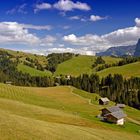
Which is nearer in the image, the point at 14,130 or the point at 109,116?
the point at 14,130

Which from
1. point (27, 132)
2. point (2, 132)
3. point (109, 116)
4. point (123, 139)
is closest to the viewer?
point (2, 132)

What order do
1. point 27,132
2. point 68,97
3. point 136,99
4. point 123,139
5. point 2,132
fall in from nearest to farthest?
point 2,132 < point 27,132 < point 123,139 < point 68,97 < point 136,99

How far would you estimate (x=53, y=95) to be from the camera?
163750 mm

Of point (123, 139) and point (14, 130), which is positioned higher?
point (14, 130)

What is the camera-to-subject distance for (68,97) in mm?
162250

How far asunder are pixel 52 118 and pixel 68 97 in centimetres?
8585

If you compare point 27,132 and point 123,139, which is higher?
point 27,132

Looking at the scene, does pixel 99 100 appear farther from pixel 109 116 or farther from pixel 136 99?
pixel 109 116

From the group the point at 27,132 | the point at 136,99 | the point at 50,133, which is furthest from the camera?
the point at 136,99

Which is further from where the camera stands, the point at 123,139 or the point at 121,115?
the point at 121,115

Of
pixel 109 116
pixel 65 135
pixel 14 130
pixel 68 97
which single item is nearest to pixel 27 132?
pixel 14 130

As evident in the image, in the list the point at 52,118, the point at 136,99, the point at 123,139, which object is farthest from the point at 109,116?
the point at 136,99

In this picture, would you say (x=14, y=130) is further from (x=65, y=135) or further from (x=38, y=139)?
(x=65, y=135)

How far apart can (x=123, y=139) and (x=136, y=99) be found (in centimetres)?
13705
